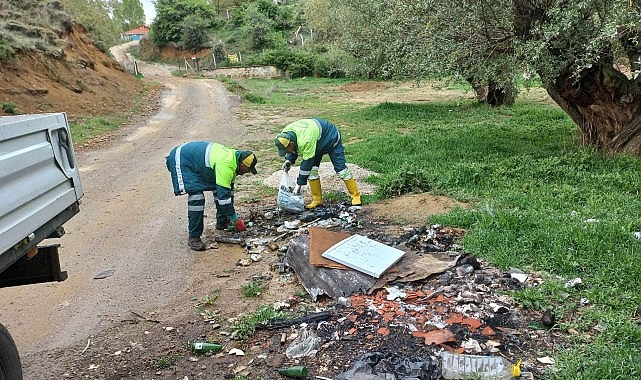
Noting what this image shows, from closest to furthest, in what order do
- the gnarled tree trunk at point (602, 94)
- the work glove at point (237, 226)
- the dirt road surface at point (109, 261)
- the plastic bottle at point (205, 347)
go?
the plastic bottle at point (205, 347)
the dirt road surface at point (109, 261)
the work glove at point (237, 226)
the gnarled tree trunk at point (602, 94)

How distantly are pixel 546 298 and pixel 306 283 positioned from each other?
7.13 feet

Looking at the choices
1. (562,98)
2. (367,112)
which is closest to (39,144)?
(562,98)

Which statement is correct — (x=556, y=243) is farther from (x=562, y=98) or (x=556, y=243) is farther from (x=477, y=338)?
(x=562, y=98)

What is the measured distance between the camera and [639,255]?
496cm

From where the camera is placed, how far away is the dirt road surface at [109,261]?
500cm

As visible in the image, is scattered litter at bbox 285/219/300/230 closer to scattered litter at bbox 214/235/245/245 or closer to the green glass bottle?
scattered litter at bbox 214/235/245/245

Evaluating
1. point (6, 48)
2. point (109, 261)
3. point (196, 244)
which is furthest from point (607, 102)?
point (6, 48)

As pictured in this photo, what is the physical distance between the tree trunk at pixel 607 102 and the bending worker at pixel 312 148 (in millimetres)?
4046

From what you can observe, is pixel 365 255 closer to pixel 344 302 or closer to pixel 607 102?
pixel 344 302

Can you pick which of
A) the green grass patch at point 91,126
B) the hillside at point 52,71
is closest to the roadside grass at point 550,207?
the green grass patch at point 91,126

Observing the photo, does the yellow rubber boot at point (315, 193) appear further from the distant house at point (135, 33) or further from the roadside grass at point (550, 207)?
the distant house at point (135, 33)

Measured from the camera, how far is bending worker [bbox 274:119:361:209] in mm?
7414

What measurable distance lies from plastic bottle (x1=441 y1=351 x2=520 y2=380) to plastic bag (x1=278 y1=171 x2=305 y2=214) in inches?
170

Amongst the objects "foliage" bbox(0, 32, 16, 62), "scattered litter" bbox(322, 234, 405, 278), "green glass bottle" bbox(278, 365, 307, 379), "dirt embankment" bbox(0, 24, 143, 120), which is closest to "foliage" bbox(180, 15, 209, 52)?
"dirt embankment" bbox(0, 24, 143, 120)
